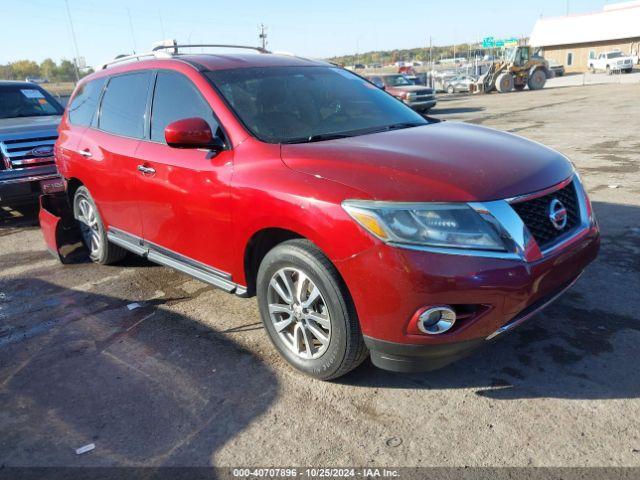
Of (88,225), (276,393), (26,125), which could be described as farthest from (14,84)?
(276,393)

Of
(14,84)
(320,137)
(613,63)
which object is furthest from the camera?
(613,63)

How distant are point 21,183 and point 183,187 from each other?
14.5 ft

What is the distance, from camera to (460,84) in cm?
3812

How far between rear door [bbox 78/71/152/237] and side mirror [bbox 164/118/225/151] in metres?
0.97

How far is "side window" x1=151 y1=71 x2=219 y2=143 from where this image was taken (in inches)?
145

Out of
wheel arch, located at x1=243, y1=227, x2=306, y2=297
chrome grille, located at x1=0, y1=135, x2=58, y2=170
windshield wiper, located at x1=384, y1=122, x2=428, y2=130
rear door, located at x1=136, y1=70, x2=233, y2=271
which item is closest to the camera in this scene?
wheel arch, located at x1=243, y1=227, x2=306, y2=297

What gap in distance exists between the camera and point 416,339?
2.62 metres

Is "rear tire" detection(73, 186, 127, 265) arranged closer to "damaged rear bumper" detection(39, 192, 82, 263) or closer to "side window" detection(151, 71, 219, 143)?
"damaged rear bumper" detection(39, 192, 82, 263)

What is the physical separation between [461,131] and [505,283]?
4.97 feet

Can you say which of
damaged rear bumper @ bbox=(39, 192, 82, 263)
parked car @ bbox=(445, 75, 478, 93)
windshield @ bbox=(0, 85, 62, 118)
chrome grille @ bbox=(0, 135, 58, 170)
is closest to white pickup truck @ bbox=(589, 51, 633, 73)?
parked car @ bbox=(445, 75, 478, 93)

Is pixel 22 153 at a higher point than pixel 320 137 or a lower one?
lower

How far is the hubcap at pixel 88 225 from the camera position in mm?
5305

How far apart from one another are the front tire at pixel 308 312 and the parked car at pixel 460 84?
36411 millimetres

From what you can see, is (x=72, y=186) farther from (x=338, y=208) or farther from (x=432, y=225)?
(x=432, y=225)
